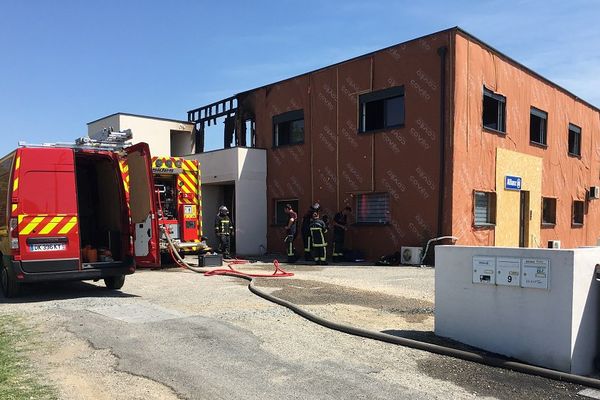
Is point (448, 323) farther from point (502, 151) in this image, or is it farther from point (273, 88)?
point (273, 88)

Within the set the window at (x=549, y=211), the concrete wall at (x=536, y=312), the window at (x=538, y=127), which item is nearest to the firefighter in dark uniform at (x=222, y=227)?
the concrete wall at (x=536, y=312)

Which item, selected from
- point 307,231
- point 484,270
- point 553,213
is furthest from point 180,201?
point 553,213

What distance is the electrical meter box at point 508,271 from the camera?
541 cm

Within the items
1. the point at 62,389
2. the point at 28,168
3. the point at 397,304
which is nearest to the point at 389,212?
the point at 397,304

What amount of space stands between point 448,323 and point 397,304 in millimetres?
2309

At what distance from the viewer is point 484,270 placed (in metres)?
5.76

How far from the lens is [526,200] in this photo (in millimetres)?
18719

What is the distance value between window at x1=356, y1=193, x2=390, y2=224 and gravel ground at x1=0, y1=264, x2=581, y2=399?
6.53 m

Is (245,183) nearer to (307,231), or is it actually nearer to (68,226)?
(307,231)

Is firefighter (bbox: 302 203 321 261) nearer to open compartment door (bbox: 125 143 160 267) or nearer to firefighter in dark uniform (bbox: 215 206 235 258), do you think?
firefighter in dark uniform (bbox: 215 206 235 258)

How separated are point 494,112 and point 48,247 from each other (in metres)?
14.5

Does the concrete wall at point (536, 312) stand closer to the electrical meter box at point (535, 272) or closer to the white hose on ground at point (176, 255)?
the electrical meter box at point (535, 272)

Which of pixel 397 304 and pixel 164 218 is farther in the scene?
pixel 164 218

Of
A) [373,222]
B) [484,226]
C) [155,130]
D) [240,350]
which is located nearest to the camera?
[240,350]
